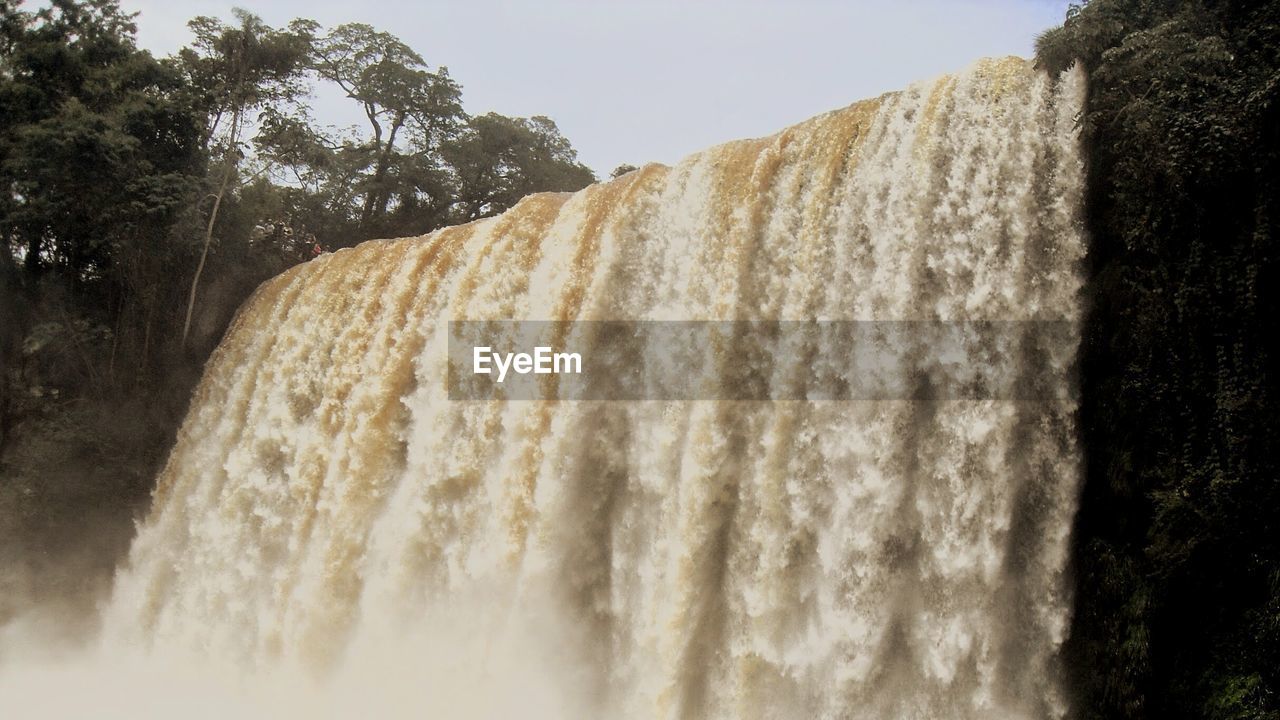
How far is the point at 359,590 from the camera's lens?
9.34m

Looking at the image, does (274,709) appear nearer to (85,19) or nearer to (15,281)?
(15,281)

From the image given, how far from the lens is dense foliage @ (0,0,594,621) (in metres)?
12.8

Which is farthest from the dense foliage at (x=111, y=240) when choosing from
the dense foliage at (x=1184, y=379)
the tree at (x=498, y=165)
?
the dense foliage at (x=1184, y=379)

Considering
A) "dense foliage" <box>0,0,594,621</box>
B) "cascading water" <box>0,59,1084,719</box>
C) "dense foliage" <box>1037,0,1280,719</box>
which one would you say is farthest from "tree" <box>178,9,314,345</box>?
"dense foliage" <box>1037,0,1280,719</box>

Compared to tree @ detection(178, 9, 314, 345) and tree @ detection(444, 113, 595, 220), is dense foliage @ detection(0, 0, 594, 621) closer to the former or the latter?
tree @ detection(178, 9, 314, 345)

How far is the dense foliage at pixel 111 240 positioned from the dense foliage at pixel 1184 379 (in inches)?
479

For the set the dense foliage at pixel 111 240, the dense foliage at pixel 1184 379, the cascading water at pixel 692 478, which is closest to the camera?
the dense foliage at pixel 1184 379

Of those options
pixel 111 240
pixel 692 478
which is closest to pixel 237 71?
pixel 111 240

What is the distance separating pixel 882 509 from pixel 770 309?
1.88 meters

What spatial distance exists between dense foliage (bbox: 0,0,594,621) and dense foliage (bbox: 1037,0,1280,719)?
39.9ft

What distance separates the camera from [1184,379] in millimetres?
5504

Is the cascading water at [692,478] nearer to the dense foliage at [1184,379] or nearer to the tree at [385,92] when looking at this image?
the dense foliage at [1184,379]

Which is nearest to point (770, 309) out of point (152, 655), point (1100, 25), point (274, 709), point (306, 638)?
point (1100, 25)

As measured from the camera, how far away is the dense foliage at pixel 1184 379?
5.20m
